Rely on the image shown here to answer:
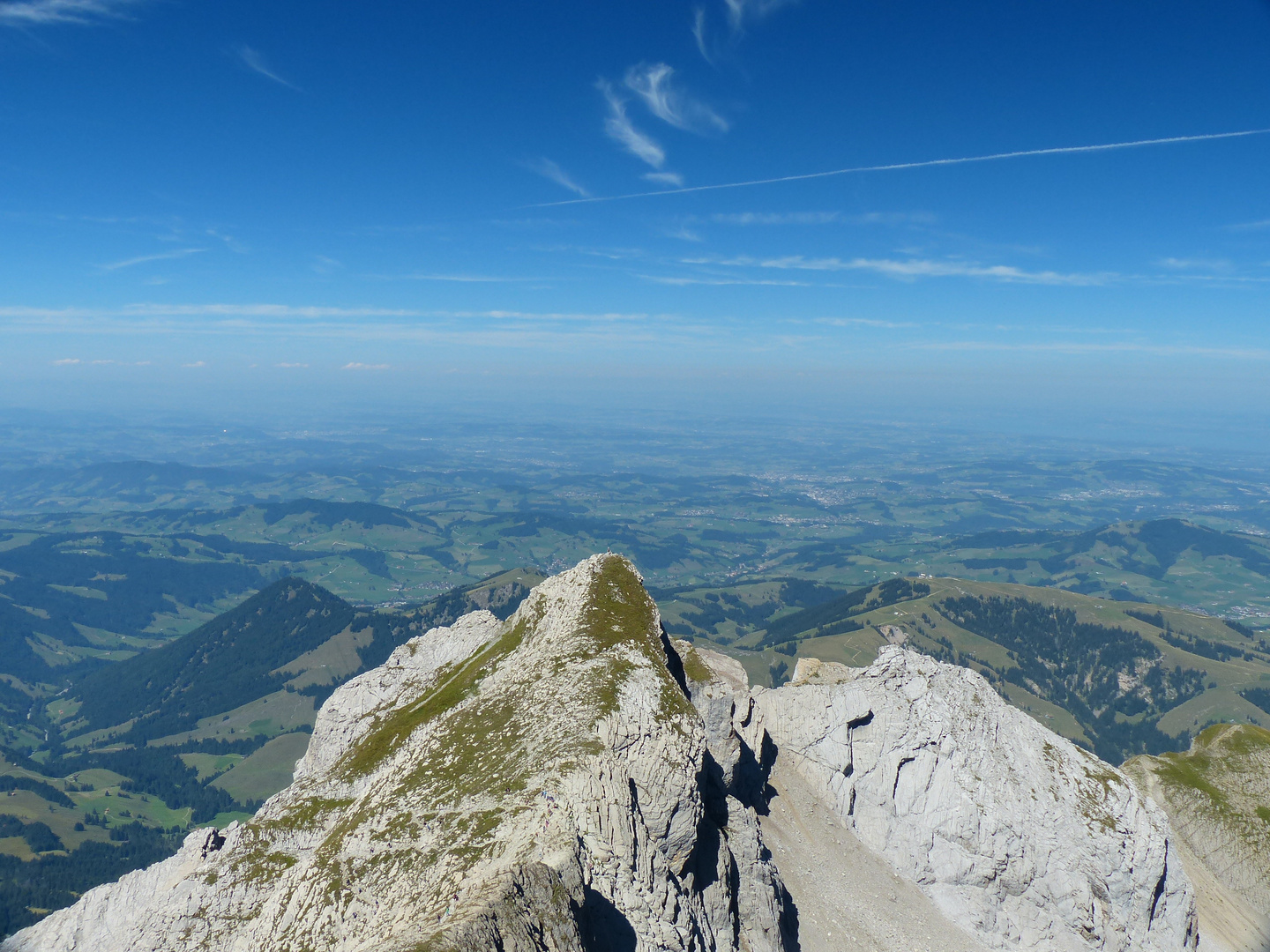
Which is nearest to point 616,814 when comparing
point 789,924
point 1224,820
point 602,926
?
point 602,926

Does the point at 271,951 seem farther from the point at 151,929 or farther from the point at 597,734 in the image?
the point at 151,929

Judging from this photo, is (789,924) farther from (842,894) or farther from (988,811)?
(988,811)

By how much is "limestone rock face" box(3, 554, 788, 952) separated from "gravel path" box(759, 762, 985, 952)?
8239 millimetres

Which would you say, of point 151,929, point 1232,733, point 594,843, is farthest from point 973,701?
point 151,929

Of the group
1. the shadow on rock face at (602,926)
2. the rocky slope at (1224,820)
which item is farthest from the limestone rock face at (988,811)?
the shadow on rock face at (602,926)

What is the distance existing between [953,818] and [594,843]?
140ft

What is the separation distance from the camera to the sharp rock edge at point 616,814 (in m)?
29.6

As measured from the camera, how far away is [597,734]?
3681 cm

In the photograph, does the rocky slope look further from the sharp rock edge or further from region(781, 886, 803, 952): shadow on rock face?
region(781, 886, 803, 952): shadow on rock face

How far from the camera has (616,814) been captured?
1309 inches

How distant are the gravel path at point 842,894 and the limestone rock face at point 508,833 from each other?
8239 mm

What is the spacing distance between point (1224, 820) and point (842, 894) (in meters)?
52.6

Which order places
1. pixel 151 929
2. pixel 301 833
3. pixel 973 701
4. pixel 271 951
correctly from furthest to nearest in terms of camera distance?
pixel 973 701 → pixel 301 833 → pixel 151 929 → pixel 271 951

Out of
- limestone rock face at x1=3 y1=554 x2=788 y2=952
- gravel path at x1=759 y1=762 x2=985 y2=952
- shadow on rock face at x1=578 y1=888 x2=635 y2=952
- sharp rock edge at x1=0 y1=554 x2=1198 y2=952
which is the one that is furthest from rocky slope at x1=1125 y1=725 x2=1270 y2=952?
shadow on rock face at x1=578 y1=888 x2=635 y2=952
